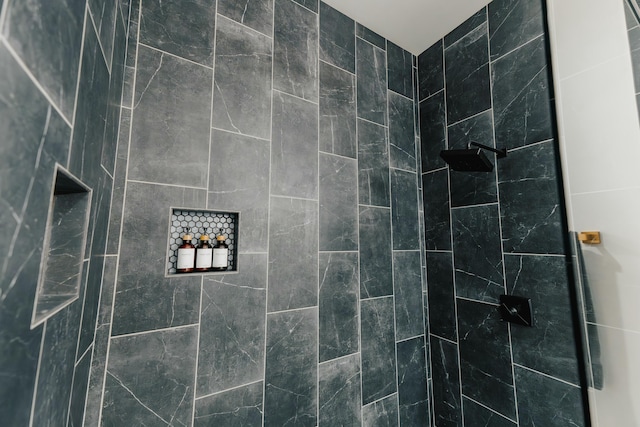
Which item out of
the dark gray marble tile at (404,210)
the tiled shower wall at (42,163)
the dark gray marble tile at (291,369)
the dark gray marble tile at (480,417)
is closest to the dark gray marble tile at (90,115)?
the tiled shower wall at (42,163)

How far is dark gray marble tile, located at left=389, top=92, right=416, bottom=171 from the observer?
5.70 feet

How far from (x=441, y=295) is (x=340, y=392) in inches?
33.0

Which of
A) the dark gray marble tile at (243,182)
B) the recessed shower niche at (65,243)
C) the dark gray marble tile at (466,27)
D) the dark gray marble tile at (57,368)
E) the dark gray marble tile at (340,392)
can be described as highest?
the dark gray marble tile at (466,27)

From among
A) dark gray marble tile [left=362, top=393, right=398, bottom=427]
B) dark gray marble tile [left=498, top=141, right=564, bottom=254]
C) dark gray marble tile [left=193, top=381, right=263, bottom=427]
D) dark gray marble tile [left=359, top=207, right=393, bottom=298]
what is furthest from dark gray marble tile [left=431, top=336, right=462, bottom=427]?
dark gray marble tile [left=193, top=381, right=263, bottom=427]

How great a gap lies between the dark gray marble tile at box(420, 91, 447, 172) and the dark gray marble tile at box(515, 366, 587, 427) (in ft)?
3.94

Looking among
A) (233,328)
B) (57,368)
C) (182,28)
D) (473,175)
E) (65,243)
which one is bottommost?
(233,328)

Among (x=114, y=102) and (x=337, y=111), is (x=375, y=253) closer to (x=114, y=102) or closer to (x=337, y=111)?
(x=337, y=111)

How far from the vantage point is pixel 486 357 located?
4.57 ft

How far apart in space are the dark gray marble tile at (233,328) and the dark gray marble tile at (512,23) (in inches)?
66.7

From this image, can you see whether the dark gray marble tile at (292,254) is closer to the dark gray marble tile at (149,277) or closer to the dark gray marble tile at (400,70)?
the dark gray marble tile at (149,277)

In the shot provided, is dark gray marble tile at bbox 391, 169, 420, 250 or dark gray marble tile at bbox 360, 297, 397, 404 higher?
dark gray marble tile at bbox 391, 169, 420, 250

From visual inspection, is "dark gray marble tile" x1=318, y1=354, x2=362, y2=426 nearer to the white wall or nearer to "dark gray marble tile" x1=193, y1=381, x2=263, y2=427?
"dark gray marble tile" x1=193, y1=381, x2=263, y2=427

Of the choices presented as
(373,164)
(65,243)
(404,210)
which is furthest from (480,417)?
(65,243)

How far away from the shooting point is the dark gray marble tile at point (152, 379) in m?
0.88
